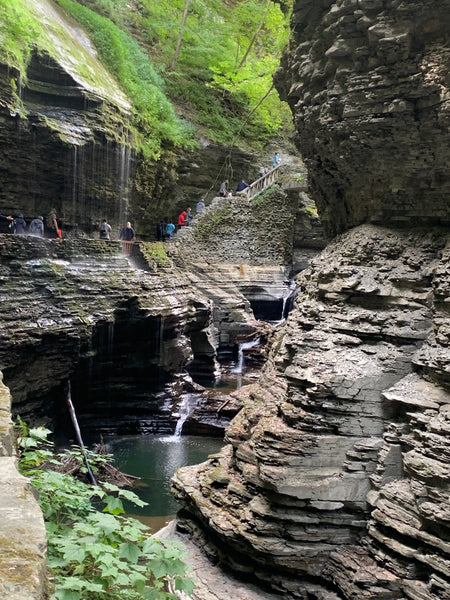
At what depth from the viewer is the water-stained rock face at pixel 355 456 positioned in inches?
266

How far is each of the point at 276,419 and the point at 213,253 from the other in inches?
795

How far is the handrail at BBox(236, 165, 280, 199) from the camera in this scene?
29.9m

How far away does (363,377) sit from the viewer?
26.7 feet

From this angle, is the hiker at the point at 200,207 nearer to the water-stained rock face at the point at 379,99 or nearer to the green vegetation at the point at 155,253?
the green vegetation at the point at 155,253

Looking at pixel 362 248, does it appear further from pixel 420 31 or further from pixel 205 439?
pixel 205 439

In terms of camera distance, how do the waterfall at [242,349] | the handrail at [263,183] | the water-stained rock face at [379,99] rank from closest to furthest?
Answer: the water-stained rock face at [379,99]
the waterfall at [242,349]
the handrail at [263,183]

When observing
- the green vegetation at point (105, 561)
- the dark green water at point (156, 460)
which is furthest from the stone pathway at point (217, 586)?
the green vegetation at point (105, 561)

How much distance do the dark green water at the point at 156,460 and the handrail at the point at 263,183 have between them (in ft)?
57.7

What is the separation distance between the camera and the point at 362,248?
32.6 ft

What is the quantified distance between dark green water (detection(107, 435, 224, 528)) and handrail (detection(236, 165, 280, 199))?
17.6 metres

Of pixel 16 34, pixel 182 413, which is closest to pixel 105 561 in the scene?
pixel 182 413

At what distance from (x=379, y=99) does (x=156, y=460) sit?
11248mm

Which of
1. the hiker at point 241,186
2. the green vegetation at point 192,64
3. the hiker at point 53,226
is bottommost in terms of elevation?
the hiker at point 53,226

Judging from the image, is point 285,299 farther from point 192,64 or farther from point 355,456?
point 355,456
